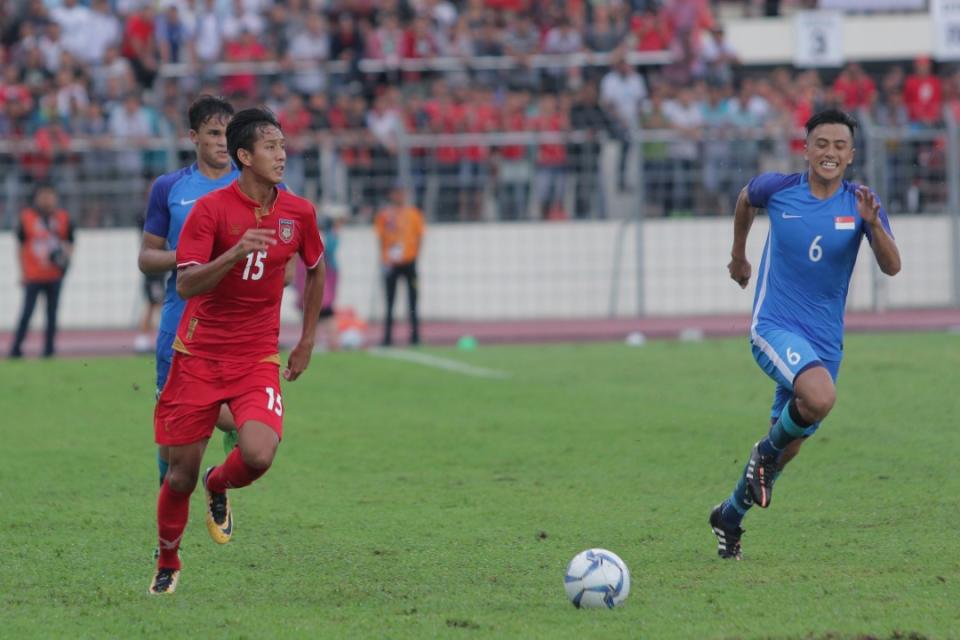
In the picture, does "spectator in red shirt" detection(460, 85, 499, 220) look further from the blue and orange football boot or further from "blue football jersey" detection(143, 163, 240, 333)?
the blue and orange football boot

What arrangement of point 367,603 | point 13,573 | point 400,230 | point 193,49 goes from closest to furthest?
1. point 367,603
2. point 13,573
3. point 400,230
4. point 193,49

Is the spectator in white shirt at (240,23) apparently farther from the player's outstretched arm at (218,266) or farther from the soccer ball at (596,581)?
the soccer ball at (596,581)

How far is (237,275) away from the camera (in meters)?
6.93

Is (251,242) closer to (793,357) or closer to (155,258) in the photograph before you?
(155,258)

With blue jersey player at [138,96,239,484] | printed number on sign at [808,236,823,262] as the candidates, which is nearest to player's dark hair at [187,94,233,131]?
blue jersey player at [138,96,239,484]

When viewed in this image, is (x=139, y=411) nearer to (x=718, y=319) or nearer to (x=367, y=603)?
(x=367, y=603)

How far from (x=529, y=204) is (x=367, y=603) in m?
16.0

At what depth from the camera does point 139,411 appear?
46.3 ft

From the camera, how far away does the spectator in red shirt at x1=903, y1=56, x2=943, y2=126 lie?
A: 75.8 ft

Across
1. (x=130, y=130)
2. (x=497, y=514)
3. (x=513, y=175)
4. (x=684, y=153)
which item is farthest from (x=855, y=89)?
(x=497, y=514)

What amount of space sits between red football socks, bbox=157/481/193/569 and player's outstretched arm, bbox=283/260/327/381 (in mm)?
776

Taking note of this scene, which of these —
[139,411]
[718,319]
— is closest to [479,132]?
[718,319]

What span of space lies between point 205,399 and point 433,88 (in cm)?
1728

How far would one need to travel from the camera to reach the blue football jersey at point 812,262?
25.7ft
